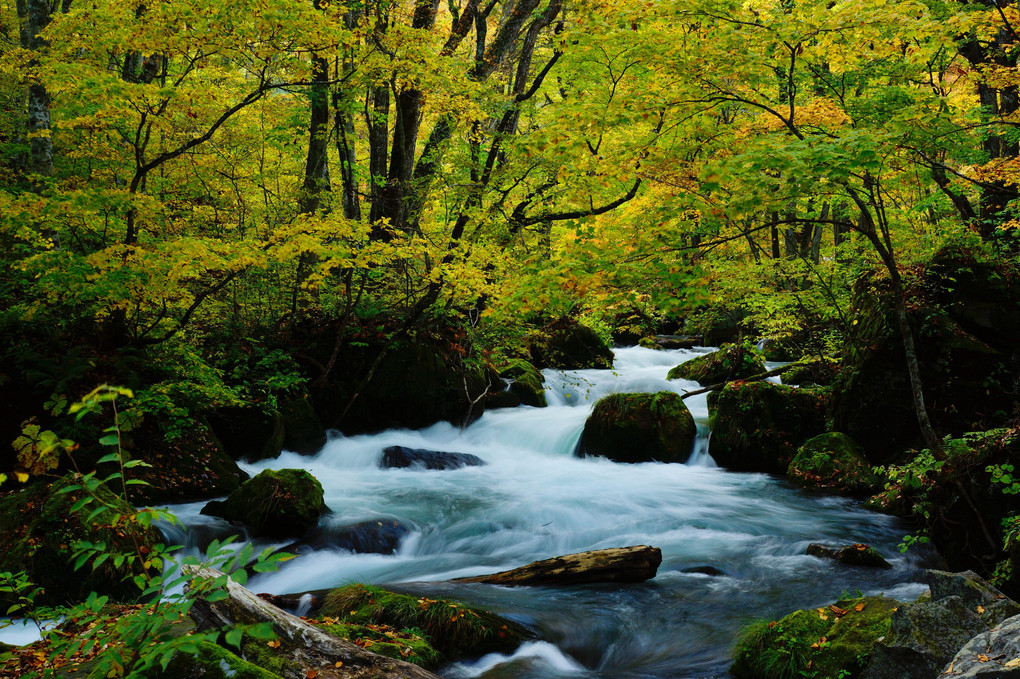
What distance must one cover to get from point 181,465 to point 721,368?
1194 centimetres

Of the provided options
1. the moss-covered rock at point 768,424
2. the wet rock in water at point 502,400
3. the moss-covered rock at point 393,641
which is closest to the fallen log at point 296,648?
the moss-covered rock at point 393,641

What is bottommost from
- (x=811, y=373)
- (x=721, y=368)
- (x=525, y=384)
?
(x=525, y=384)

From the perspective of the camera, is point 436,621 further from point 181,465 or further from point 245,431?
point 245,431

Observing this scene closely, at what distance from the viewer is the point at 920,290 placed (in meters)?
8.92

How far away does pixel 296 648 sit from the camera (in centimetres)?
315

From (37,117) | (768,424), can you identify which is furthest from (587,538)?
(37,117)

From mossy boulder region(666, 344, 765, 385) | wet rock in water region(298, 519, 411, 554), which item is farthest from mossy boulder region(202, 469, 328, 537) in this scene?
mossy boulder region(666, 344, 765, 385)

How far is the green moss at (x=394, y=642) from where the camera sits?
13.3 feet

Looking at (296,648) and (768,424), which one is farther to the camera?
(768,424)

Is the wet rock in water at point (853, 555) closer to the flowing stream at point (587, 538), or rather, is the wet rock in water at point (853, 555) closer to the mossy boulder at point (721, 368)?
the flowing stream at point (587, 538)

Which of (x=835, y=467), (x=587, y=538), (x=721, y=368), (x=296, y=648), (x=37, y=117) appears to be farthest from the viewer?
(x=721, y=368)

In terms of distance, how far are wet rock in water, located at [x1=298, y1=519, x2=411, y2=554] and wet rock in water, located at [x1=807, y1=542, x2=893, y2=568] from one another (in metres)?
5.13

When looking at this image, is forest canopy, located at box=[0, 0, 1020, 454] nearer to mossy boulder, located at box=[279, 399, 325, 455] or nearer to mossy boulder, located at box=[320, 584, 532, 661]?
mossy boulder, located at box=[279, 399, 325, 455]

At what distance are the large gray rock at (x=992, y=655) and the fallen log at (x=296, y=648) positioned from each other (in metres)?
2.61
